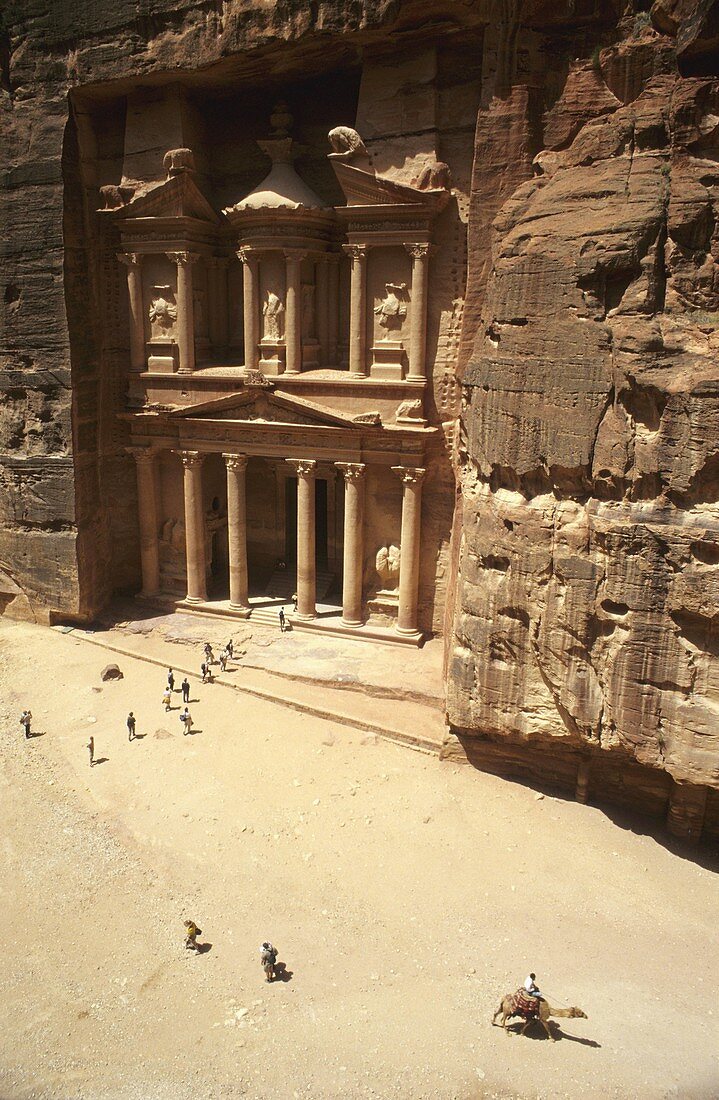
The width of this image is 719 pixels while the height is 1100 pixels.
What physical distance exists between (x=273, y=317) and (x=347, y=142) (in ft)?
15.1

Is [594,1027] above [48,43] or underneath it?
underneath

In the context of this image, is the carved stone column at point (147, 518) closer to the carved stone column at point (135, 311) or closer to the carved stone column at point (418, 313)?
the carved stone column at point (135, 311)

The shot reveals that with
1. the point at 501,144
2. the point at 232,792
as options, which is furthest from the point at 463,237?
the point at 232,792

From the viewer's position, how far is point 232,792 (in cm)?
1435

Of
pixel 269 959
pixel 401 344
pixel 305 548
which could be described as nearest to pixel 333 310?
pixel 401 344

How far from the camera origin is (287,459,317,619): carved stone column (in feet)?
66.7

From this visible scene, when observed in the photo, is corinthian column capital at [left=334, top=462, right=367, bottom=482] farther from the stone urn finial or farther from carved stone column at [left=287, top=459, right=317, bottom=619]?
the stone urn finial

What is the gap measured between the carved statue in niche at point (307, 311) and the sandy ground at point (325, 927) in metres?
10.7

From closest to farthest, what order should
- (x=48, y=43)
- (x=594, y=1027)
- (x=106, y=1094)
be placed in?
(x=106, y=1094), (x=594, y=1027), (x=48, y=43)

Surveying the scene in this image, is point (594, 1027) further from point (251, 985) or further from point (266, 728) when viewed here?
point (266, 728)

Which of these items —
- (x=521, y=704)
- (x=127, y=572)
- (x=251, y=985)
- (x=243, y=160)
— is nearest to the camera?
(x=251, y=985)

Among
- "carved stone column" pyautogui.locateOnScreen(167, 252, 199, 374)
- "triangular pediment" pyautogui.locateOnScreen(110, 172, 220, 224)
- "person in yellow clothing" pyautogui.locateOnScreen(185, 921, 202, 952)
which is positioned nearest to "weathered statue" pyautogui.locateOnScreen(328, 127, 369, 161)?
"triangular pediment" pyautogui.locateOnScreen(110, 172, 220, 224)

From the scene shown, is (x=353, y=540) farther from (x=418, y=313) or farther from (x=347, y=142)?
(x=347, y=142)

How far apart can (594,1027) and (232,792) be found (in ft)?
23.6
